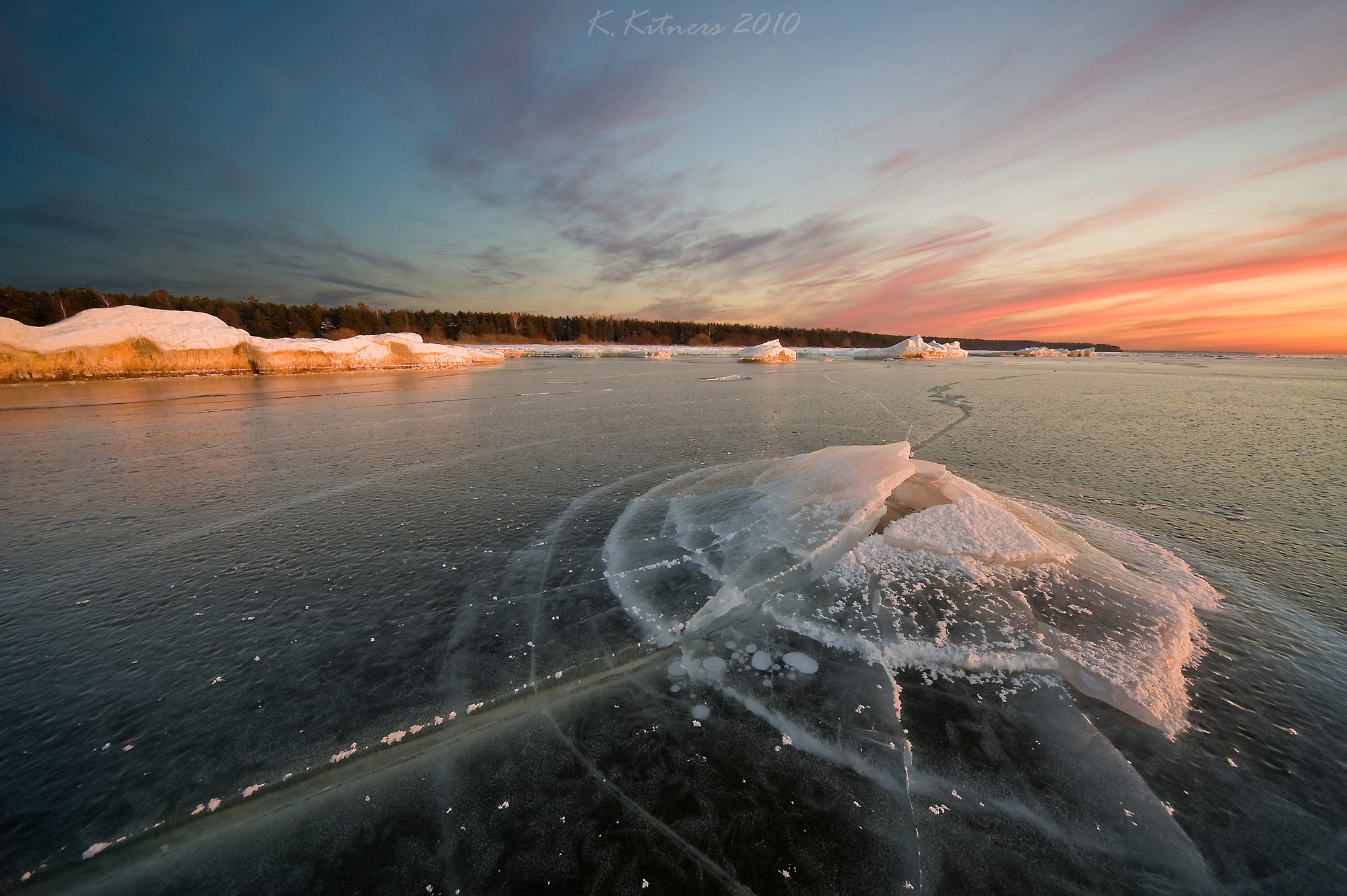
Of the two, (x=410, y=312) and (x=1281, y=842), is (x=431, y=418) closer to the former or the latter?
(x=1281, y=842)

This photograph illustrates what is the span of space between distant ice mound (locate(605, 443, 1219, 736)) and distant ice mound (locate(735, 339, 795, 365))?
37542 millimetres

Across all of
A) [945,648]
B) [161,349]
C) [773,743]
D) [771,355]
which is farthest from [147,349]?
[771,355]

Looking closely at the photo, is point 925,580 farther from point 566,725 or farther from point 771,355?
point 771,355

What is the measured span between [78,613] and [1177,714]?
6.83 m

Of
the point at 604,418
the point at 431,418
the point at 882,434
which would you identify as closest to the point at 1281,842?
the point at 882,434

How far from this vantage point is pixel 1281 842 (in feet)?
5.69

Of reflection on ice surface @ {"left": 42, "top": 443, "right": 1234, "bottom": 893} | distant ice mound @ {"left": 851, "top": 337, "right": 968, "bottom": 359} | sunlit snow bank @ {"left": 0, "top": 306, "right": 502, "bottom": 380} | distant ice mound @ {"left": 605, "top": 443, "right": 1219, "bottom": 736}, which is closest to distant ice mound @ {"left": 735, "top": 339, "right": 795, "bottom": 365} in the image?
distant ice mound @ {"left": 851, "top": 337, "right": 968, "bottom": 359}

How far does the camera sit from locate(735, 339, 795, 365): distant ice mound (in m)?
41.3

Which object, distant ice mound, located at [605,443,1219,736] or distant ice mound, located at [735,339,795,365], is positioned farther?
distant ice mound, located at [735,339,795,365]

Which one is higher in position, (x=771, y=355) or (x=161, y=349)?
(x=161, y=349)

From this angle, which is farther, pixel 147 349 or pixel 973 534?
pixel 147 349

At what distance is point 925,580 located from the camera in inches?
140

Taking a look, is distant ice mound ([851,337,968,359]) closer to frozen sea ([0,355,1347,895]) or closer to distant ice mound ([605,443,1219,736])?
frozen sea ([0,355,1347,895])

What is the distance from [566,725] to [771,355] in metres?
41.2
